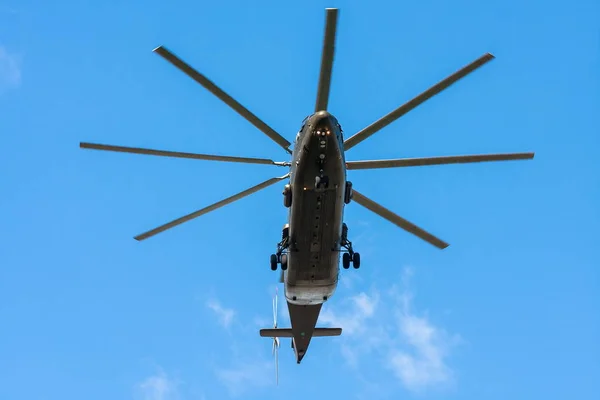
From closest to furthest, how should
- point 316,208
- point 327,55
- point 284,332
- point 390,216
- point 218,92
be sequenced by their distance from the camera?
point 327,55
point 218,92
point 316,208
point 390,216
point 284,332

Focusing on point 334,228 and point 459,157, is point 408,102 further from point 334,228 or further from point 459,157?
point 334,228

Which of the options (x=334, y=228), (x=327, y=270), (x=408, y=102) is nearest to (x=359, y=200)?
(x=334, y=228)

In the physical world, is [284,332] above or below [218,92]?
below

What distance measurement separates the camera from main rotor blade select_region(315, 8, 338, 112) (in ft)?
44.0

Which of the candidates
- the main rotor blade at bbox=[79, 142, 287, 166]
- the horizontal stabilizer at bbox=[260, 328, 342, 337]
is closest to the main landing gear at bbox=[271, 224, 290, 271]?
the main rotor blade at bbox=[79, 142, 287, 166]

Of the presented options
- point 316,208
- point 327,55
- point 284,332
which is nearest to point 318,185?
point 316,208

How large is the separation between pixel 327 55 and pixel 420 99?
10.1 feet

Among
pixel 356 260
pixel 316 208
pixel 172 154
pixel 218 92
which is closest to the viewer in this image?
pixel 218 92

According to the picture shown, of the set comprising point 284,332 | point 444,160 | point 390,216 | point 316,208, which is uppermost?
point 444,160

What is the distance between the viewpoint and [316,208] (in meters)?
18.2

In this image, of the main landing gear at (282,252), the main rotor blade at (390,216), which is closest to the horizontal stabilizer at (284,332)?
Answer: the main landing gear at (282,252)

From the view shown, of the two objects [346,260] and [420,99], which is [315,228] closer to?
[346,260]

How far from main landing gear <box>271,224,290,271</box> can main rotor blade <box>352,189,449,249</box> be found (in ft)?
7.74

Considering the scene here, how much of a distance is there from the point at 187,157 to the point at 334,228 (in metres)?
4.93
